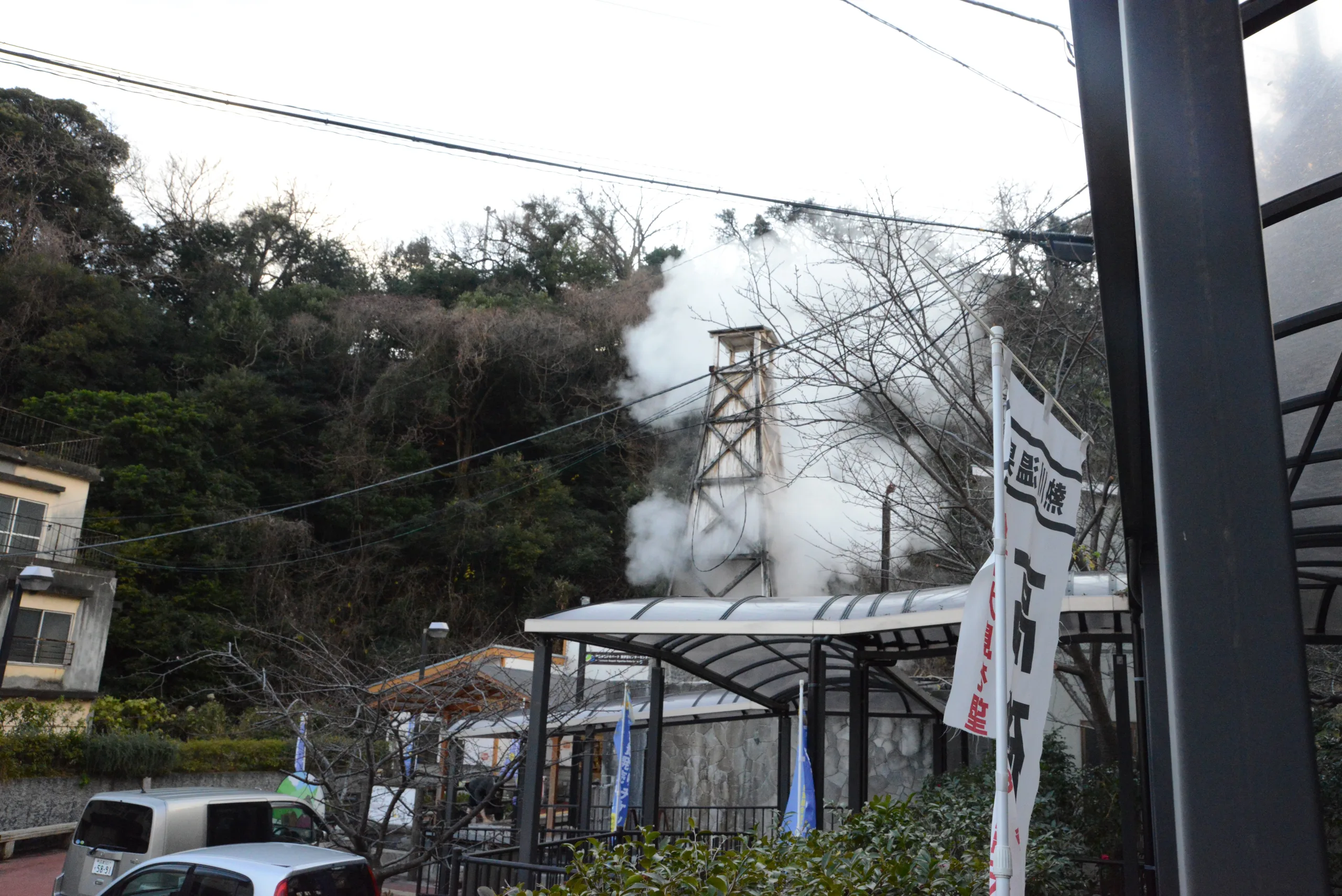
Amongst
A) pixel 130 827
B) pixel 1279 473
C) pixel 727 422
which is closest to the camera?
pixel 1279 473

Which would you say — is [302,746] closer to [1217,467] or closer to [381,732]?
[381,732]

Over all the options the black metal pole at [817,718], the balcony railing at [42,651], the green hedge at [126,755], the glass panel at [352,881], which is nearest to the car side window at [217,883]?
the glass panel at [352,881]

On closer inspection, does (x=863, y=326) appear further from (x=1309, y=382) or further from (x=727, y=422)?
(x=727, y=422)

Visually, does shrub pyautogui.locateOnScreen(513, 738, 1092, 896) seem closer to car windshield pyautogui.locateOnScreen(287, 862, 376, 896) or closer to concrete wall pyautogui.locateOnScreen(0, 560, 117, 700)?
car windshield pyautogui.locateOnScreen(287, 862, 376, 896)

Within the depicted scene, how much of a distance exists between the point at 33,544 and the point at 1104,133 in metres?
24.8

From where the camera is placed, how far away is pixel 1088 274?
10500 millimetres

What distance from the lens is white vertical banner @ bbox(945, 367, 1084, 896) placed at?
11.6 ft

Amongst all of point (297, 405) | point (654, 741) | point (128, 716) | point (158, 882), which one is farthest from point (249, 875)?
point (297, 405)

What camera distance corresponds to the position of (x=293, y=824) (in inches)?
401

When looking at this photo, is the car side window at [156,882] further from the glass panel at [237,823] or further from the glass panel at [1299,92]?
the glass panel at [1299,92]

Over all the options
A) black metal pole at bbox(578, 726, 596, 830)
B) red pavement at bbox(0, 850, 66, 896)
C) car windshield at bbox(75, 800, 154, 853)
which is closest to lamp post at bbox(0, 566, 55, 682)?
red pavement at bbox(0, 850, 66, 896)

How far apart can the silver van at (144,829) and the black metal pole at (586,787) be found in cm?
446

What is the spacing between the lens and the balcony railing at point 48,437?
942 inches

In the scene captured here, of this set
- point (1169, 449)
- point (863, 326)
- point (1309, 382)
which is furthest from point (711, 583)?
point (1169, 449)
